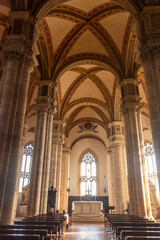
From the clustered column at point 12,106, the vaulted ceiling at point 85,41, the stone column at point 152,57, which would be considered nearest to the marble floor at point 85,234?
the clustered column at point 12,106

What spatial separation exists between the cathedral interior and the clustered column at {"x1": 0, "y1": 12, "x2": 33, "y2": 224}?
0.10 feet

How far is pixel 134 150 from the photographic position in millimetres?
10992

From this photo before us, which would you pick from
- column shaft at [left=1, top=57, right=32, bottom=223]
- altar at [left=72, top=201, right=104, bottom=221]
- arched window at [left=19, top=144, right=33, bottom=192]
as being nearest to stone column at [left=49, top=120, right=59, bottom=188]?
altar at [left=72, top=201, right=104, bottom=221]

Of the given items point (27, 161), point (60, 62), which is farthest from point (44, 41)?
point (27, 161)

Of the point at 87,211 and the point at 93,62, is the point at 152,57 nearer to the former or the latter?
the point at 93,62

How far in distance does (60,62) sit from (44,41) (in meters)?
1.74

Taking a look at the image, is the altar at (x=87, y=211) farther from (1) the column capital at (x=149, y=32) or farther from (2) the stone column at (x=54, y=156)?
(1) the column capital at (x=149, y=32)

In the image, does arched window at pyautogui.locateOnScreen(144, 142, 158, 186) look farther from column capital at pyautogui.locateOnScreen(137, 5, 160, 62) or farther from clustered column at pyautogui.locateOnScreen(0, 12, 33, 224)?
clustered column at pyautogui.locateOnScreen(0, 12, 33, 224)

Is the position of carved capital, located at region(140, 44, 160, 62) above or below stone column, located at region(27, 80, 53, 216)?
above

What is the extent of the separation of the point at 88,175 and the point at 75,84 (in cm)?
1522

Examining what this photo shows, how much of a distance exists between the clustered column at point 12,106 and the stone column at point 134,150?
603cm

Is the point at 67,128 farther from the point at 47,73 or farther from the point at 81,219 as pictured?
the point at 47,73

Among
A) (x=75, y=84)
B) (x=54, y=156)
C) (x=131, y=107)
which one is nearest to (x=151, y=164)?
(x=54, y=156)

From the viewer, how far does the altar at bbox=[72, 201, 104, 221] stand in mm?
18906
